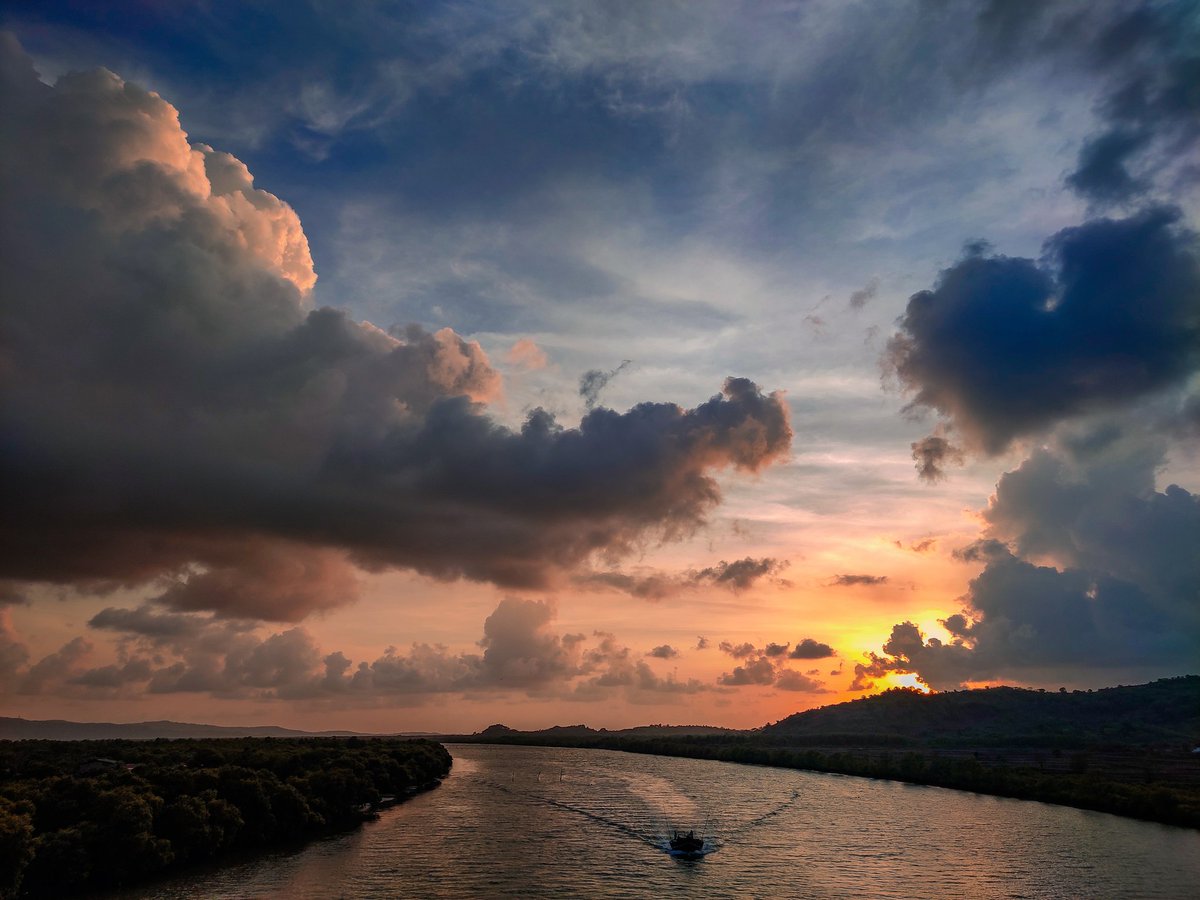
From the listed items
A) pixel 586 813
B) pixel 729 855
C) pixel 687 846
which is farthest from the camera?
pixel 586 813

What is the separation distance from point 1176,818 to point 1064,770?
6972 cm

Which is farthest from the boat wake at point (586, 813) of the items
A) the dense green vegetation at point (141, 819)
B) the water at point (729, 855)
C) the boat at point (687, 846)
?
the dense green vegetation at point (141, 819)

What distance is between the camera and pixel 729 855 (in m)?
95.1

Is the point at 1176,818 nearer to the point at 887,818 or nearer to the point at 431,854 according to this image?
the point at 887,818

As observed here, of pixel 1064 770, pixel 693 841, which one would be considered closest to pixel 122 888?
pixel 693 841

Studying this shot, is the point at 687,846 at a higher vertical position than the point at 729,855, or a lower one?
higher

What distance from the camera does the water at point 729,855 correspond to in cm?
7412

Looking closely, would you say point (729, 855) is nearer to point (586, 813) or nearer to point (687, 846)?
point (687, 846)

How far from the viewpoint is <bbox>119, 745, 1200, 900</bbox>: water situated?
74.1 metres

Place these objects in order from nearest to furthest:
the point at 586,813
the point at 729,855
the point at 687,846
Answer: the point at 687,846
the point at 729,855
the point at 586,813

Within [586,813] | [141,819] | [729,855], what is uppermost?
[141,819]

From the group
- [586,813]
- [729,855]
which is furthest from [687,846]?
[586,813]

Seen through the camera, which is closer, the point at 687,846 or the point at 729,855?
the point at 687,846

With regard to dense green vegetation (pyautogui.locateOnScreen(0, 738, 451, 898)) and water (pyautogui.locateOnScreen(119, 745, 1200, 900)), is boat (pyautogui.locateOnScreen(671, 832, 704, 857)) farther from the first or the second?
dense green vegetation (pyautogui.locateOnScreen(0, 738, 451, 898))
